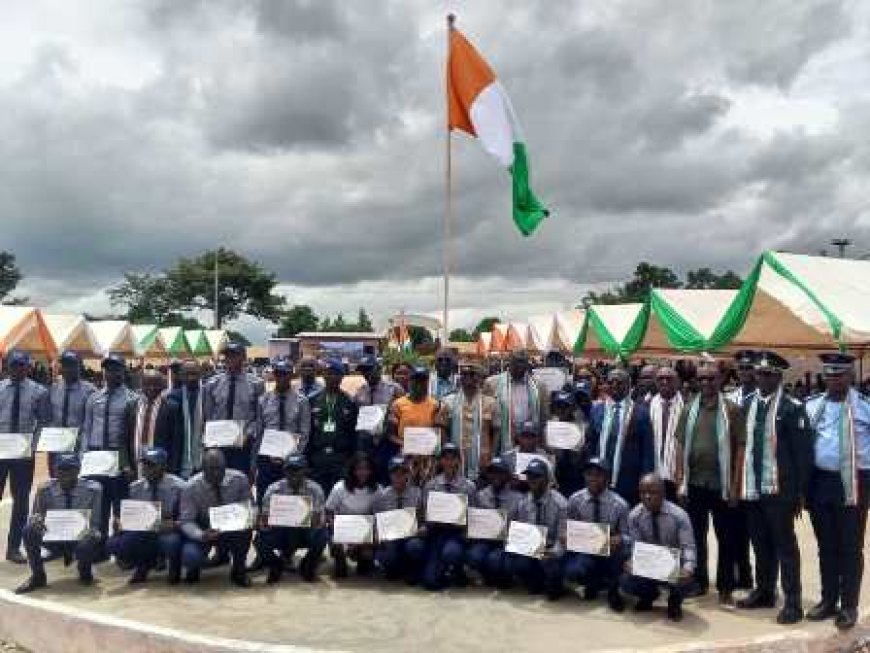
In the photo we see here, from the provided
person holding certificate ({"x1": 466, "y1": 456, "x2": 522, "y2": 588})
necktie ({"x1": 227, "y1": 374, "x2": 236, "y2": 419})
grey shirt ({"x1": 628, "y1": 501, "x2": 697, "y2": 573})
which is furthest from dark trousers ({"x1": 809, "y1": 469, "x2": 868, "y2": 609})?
necktie ({"x1": 227, "y1": 374, "x2": 236, "y2": 419})

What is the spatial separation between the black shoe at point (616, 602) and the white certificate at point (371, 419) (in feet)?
7.68

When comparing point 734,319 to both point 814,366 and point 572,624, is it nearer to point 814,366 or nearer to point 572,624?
point 572,624

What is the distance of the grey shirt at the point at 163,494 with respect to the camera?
23.3 feet

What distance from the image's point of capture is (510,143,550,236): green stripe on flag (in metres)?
9.88

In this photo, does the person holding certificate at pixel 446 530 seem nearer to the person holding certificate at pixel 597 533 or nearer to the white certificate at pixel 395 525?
the white certificate at pixel 395 525

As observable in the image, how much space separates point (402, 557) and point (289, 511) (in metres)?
1.01

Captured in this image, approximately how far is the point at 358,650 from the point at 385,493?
1.78m

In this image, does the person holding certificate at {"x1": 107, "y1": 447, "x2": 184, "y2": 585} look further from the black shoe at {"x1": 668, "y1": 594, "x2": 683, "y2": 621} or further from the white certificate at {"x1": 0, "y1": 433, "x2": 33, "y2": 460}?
the black shoe at {"x1": 668, "y1": 594, "x2": 683, "y2": 621}

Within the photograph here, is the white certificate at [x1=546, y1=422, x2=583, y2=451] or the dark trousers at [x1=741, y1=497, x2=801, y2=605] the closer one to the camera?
the dark trousers at [x1=741, y1=497, x2=801, y2=605]

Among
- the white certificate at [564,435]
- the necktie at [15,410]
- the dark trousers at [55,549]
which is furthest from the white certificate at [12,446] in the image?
the white certificate at [564,435]

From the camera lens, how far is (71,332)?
23.1 meters

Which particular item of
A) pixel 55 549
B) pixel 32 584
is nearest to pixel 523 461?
pixel 55 549

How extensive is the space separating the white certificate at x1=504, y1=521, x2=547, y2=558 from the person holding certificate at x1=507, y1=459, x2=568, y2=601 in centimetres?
3

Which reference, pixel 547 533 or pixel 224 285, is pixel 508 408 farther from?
pixel 224 285
